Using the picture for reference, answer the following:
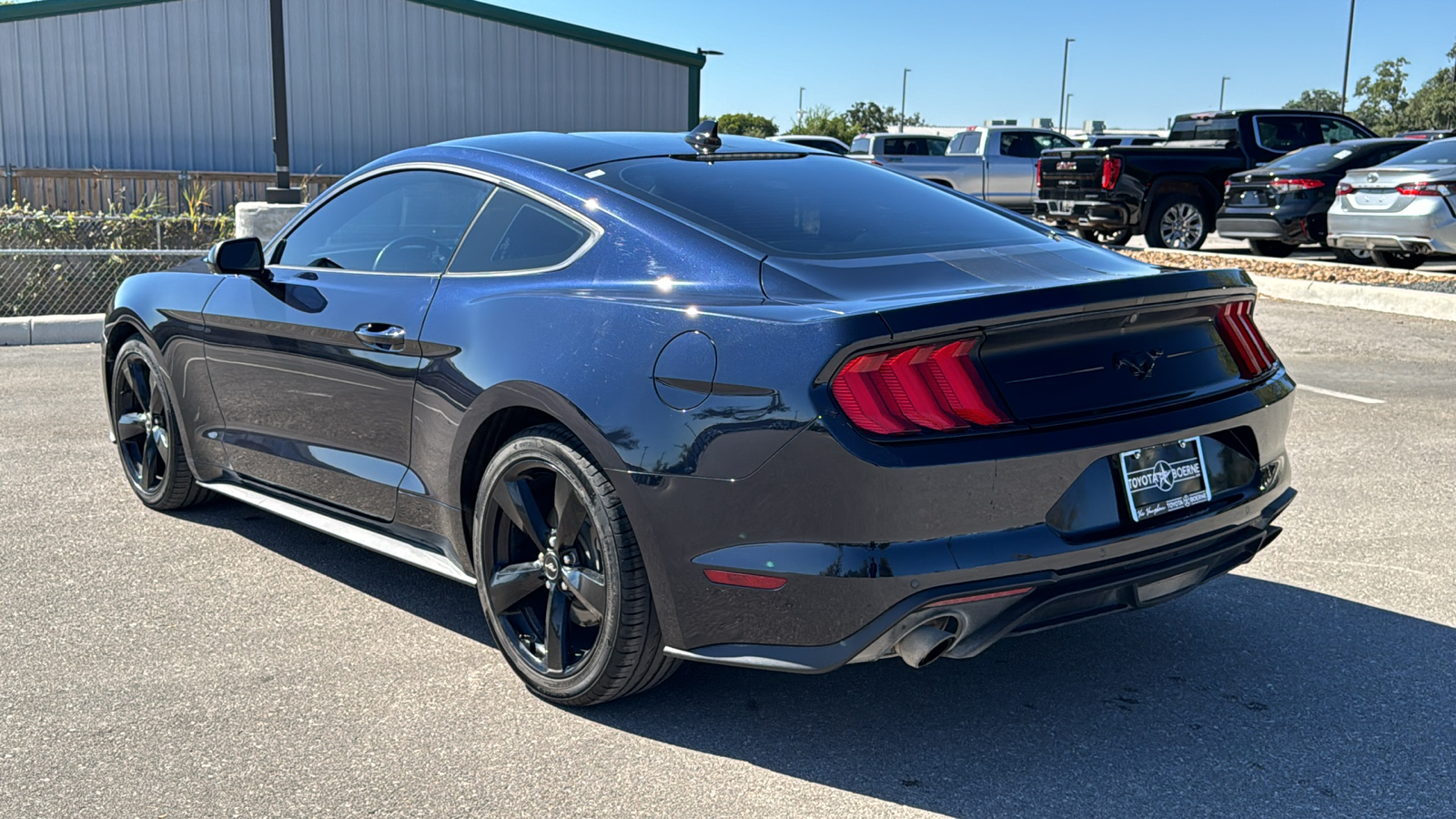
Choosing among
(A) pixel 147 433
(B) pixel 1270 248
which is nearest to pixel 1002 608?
(A) pixel 147 433

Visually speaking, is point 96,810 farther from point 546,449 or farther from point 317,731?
point 546,449

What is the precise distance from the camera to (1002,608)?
3078 millimetres

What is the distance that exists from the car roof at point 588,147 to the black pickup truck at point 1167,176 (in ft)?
45.9

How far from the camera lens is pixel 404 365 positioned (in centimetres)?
402

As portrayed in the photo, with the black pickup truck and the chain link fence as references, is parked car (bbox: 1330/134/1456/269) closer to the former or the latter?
the black pickup truck

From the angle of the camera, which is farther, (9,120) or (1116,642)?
(9,120)

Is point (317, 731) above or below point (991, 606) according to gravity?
below

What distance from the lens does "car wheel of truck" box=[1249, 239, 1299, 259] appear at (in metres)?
17.3

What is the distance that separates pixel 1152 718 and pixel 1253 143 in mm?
16749

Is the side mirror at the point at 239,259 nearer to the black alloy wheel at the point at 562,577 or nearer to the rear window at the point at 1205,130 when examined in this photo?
the black alloy wheel at the point at 562,577

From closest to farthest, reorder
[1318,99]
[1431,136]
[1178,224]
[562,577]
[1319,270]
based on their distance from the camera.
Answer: [562,577], [1319,270], [1178,224], [1431,136], [1318,99]

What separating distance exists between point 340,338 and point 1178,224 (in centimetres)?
1565

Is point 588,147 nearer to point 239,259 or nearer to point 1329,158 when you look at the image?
point 239,259

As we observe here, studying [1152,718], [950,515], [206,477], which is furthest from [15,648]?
[1152,718]
